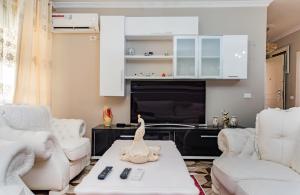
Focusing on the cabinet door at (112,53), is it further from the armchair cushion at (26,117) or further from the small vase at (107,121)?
the armchair cushion at (26,117)

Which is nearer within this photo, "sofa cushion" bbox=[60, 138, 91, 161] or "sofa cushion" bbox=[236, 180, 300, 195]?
"sofa cushion" bbox=[236, 180, 300, 195]

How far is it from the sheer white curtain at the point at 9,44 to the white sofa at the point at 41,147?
0.57m

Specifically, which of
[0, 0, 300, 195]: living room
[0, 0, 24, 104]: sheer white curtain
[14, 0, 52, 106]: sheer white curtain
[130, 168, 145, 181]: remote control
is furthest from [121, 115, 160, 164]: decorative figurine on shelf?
[14, 0, 52, 106]: sheer white curtain

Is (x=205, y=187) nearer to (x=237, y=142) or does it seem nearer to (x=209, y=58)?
(x=237, y=142)

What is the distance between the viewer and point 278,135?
2.39m

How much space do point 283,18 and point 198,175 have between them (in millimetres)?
3743

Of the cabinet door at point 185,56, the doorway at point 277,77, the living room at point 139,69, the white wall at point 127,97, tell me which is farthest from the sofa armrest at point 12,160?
the doorway at point 277,77

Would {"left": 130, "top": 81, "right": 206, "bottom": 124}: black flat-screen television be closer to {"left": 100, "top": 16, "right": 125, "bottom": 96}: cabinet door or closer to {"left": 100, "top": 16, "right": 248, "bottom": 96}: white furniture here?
{"left": 100, "top": 16, "right": 248, "bottom": 96}: white furniture

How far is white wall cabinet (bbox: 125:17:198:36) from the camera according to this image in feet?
13.6

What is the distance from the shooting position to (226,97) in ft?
14.6

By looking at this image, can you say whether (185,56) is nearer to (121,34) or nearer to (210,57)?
(210,57)

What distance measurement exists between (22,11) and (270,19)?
14.7 feet

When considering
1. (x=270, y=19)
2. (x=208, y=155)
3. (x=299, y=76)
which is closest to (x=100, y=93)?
(x=208, y=155)

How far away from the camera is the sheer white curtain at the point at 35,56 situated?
345cm
